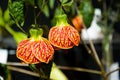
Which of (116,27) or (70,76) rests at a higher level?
(116,27)

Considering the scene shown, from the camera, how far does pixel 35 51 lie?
0.36 metres

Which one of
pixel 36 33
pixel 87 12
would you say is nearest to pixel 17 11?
pixel 36 33

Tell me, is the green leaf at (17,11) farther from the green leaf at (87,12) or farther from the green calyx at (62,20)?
the green leaf at (87,12)

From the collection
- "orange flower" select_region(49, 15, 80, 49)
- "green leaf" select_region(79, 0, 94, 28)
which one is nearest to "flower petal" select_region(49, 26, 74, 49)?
"orange flower" select_region(49, 15, 80, 49)

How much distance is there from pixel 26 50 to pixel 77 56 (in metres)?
0.64

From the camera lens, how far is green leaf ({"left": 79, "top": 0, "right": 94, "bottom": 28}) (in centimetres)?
65

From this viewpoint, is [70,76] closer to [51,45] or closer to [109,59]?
[109,59]

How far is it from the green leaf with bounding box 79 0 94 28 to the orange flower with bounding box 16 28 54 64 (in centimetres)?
27

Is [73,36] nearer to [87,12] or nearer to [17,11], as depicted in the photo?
[17,11]

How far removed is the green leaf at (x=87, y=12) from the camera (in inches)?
25.6

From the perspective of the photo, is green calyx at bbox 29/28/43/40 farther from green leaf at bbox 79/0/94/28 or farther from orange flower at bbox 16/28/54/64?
green leaf at bbox 79/0/94/28

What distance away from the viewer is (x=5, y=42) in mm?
1079

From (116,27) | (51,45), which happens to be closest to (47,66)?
(51,45)

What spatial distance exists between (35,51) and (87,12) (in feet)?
1.02
